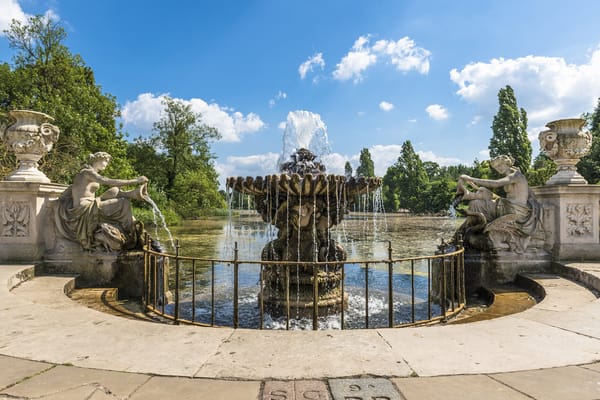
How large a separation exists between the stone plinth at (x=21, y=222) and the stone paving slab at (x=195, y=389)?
5442 mm

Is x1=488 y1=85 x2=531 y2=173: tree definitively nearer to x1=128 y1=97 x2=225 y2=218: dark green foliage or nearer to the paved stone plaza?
x1=128 y1=97 x2=225 y2=218: dark green foliage

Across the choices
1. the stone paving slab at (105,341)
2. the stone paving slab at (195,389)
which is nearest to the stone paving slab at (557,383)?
the stone paving slab at (195,389)

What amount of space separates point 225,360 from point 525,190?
605 cm

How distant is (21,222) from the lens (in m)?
6.32

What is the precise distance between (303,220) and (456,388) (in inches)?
175

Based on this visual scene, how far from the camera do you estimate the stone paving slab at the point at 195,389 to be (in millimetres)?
2078

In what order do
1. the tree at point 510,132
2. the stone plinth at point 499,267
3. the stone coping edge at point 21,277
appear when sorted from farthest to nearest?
1. the tree at point 510,132
2. the stone plinth at point 499,267
3. the stone coping edge at point 21,277

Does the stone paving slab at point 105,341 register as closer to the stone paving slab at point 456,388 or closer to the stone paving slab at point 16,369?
the stone paving slab at point 16,369

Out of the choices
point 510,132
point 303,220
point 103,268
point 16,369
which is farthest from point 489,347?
point 510,132

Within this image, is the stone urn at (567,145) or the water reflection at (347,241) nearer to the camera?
the stone urn at (567,145)

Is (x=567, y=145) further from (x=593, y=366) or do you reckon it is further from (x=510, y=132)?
(x=510, y=132)

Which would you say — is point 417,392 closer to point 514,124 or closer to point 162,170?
point 162,170

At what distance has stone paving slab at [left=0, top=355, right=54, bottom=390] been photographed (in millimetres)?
2278

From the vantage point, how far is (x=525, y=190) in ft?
21.0
